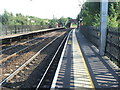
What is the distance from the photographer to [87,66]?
28.3 feet

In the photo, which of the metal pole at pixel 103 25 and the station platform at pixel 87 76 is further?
the metal pole at pixel 103 25

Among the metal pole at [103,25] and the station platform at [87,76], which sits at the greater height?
the metal pole at [103,25]

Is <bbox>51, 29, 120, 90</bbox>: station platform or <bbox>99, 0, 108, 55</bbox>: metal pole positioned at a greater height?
<bbox>99, 0, 108, 55</bbox>: metal pole

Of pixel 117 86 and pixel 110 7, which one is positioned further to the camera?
pixel 110 7

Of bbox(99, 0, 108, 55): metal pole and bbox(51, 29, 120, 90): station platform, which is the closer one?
bbox(51, 29, 120, 90): station platform

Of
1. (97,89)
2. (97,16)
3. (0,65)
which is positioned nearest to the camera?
(97,89)

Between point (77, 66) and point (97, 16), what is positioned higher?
point (97, 16)

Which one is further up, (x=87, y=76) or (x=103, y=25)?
(x=103, y=25)

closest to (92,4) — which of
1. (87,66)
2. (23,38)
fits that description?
(23,38)

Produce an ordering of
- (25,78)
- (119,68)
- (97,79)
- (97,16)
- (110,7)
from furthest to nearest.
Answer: (97,16)
(110,7)
(119,68)
(25,78)
(97,79)

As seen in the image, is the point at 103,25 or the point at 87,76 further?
the point at 103,25

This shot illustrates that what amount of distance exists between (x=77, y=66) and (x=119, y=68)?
2.03 meters

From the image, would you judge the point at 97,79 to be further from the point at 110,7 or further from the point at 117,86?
the point at 110,7

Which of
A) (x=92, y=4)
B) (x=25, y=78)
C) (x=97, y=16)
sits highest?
(x=92, y=4)
